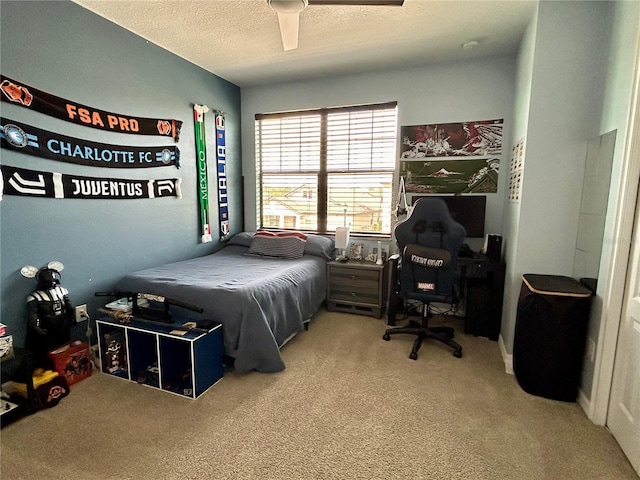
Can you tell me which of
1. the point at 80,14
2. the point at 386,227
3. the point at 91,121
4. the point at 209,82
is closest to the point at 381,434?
the point at 386,227

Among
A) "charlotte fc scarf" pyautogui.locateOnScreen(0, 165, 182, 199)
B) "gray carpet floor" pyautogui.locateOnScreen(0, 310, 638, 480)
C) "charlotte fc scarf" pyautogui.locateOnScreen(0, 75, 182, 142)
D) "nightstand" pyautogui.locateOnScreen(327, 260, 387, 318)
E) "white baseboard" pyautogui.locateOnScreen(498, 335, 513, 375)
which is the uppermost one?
"charlotte fc scarf" pyautogui.locateOnScreen(0, 75, 182, 142)

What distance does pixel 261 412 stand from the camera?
77.1 inches

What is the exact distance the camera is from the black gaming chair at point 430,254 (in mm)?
2572

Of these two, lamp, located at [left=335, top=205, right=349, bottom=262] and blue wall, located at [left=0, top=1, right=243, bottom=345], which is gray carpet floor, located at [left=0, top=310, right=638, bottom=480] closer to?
blue wall, located at [left=0, top=1, right=243, bottom=345]

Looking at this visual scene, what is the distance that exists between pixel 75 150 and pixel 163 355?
1.68 meters

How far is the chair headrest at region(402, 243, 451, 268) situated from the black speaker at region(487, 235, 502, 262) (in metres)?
0.70

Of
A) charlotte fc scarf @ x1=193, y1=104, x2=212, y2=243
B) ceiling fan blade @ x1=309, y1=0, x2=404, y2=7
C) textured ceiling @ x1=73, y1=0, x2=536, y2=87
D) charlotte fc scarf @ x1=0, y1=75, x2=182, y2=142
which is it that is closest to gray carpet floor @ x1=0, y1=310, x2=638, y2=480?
charlotte fc scarf @ x1=193, y1=104, x2=212, y2=243

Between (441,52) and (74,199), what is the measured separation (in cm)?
350

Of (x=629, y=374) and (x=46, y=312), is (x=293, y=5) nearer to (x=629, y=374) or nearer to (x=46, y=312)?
(x=46, y=312)

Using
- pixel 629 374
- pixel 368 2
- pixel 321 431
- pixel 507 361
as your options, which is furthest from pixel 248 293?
pixel 629 374

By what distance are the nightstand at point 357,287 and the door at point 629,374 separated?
1946 mm

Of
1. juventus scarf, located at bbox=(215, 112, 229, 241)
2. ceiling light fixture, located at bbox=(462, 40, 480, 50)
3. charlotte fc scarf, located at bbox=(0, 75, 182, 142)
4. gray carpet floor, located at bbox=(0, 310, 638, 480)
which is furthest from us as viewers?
juventus scarf, located at bbox=(215, 112, 229, 241)

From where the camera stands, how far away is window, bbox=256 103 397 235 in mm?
3789

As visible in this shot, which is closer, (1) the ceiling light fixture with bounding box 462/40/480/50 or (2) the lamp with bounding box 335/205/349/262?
(1) the ceiling light fixture with bounding box 462/40/480/50
